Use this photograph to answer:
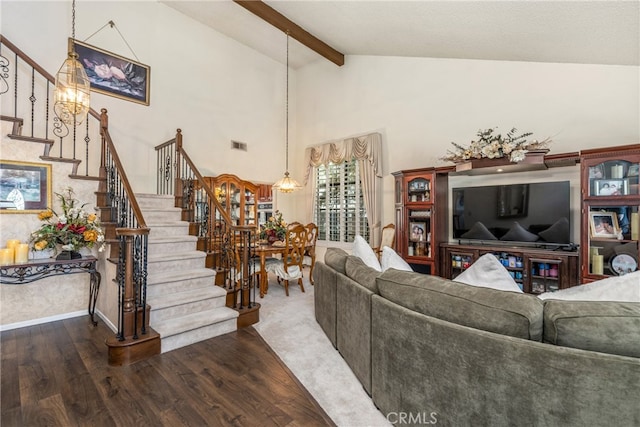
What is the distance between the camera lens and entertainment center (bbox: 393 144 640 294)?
335 centimetres

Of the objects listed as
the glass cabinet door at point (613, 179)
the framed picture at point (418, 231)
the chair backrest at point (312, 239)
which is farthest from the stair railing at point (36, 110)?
the glass cabinet door at point (613, 179)

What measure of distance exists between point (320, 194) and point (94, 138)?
14.5 feet

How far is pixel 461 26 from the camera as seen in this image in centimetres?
372

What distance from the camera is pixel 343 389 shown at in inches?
86.5

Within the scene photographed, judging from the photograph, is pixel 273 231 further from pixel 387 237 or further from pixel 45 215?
pixel 45 215

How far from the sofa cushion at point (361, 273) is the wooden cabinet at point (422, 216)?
2.61 meters

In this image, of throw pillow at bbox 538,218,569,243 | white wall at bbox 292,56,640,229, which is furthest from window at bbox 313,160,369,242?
throw pillow at bbox 538,218,569,243

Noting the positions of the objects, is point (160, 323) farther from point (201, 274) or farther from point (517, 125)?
point (517, 125)

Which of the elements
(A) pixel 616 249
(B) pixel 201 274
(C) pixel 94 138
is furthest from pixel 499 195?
(C) pixel 94 138

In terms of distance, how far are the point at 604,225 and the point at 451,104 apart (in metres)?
2.80

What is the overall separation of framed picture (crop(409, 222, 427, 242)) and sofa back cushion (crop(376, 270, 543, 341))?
3300 millimetres

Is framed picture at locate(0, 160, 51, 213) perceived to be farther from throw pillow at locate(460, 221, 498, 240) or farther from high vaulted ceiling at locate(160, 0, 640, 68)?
throw pillow at locate(460, 221, 498, 240)

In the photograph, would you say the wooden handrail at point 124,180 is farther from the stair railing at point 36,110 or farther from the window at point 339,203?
the window at point 339,203

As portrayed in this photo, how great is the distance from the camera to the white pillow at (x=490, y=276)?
5.76 feet
